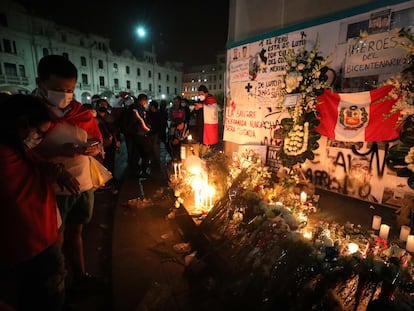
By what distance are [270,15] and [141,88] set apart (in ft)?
175

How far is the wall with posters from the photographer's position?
4336mm

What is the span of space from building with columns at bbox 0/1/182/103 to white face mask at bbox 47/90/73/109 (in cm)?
2541

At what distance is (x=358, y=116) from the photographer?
458cm

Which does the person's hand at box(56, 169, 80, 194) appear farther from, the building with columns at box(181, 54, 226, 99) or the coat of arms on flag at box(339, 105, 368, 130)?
the building with columns at box(181, 54, 226, 99)

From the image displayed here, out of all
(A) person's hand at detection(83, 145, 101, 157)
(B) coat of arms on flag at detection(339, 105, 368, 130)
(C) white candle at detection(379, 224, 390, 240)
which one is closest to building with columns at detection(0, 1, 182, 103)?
(B) coat of arms on flag at detection(339, 105, 368, 130)

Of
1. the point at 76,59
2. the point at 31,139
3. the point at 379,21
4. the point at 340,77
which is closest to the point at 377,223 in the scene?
the point at 340,77

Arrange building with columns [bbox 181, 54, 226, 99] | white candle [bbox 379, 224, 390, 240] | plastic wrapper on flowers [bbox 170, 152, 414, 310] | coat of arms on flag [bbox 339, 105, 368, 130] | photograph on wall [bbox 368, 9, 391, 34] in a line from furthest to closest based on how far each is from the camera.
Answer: building with columns [bbox 181, 54, 226, 99]
coat of arms on flag [bbox 339, 105, 368, 130]
photograph on wall [bbox 368, 9, 391, 34]
white candle [bbox 379, 224, 390, 240]
plastic wrapper on flowers [bbox 170, 152, 414, 310]

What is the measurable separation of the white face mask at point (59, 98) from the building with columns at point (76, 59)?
25.4 metres

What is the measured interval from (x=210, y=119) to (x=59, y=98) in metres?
5.57

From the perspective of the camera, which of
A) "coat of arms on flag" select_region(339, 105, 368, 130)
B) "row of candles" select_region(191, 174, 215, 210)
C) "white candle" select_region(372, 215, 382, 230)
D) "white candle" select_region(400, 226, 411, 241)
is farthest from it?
"row of candles" select_region(191, 174, 215, 210)

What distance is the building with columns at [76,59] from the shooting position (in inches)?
1295

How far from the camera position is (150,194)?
611cm

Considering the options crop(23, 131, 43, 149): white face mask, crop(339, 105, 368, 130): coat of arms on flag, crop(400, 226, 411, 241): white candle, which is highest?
crop(339, 105, 368, 130): coat of arms on flag

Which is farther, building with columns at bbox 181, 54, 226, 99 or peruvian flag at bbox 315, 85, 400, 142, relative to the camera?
building with columns at bbox 181, 54, 226, 99
